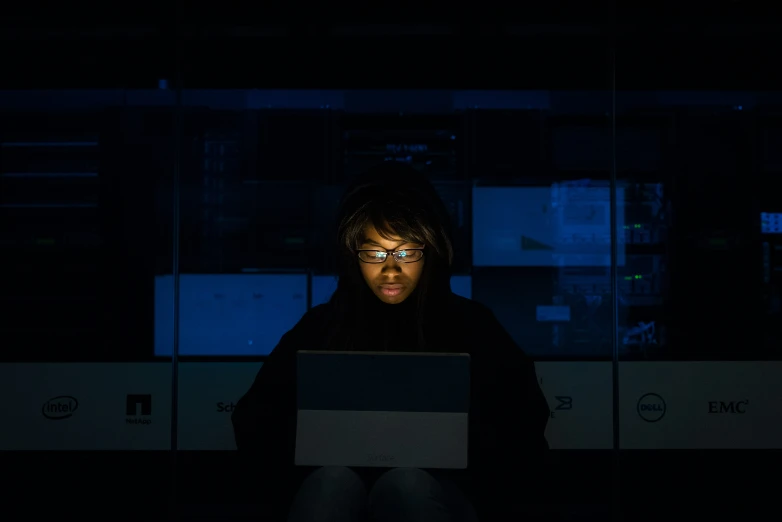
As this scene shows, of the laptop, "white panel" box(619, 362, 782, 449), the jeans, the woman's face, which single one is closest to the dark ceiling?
"white panel" box(619, 362, 782, 449)

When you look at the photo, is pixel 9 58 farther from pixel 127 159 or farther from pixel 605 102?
pixel 605 102

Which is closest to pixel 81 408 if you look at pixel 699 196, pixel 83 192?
pixel 83 192

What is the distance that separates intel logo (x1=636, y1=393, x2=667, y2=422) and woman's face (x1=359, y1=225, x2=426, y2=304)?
156cm

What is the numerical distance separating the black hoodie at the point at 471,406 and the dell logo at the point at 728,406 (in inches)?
58.1

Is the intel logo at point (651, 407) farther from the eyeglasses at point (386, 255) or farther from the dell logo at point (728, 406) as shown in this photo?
the eyeglasses at point (386, 255)

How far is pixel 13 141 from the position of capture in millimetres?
3076

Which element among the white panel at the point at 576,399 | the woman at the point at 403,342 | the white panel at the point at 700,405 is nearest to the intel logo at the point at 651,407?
the white panel at the point at 700,405

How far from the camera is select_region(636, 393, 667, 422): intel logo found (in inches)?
105

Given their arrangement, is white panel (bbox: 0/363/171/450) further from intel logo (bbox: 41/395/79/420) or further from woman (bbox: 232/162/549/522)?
woman (bbox: 232/162/549/522)

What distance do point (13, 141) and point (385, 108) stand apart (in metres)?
1.87

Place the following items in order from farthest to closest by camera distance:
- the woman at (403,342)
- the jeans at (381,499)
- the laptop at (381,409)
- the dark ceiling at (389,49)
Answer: the dark ceiling at (389,49) < the woman at (403,342) < the laptop at (381,409) < the jeans at (381,499)

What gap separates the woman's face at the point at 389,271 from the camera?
1.59 metres

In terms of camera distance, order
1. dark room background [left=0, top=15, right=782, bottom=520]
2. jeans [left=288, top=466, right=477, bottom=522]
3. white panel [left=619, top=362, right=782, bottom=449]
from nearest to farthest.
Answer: jeans [left=288, top=466, right=477, bottom=522] → white panel [left=619, top=362, right=782, bottom=449] → dark room background [left=0, top=15, right=782, bottom=520]

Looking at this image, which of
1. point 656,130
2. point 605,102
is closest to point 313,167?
point 605,102
